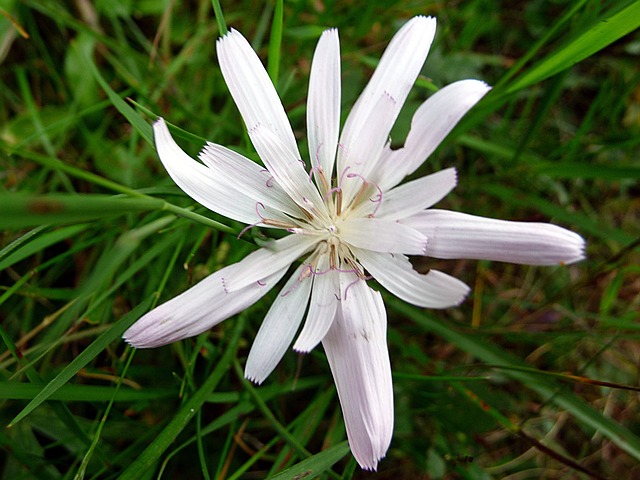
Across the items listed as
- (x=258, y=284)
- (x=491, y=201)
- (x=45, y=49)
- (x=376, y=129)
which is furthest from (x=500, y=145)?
(x=45, y=49)

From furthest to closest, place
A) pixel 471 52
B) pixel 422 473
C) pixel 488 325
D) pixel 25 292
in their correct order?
pixel 471 52
pixel 488 325
pixel 422 473
pixel 25 292

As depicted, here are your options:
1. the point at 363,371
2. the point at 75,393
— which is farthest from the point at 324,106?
the point at 75,393

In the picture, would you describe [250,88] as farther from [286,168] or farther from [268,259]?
[268,259]

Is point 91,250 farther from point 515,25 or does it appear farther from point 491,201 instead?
point 515,25

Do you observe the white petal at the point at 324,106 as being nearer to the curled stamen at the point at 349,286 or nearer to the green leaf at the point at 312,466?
the curled stamen at the point at 349,286

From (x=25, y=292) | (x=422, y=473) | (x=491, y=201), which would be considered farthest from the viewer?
(x=491, y=201)

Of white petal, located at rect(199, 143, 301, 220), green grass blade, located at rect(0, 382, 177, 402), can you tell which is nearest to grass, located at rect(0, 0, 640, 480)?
green grass blade, located at rect(0, 382, 177, 402)

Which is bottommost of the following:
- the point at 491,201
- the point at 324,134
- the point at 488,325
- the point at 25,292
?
the point at 488,325
